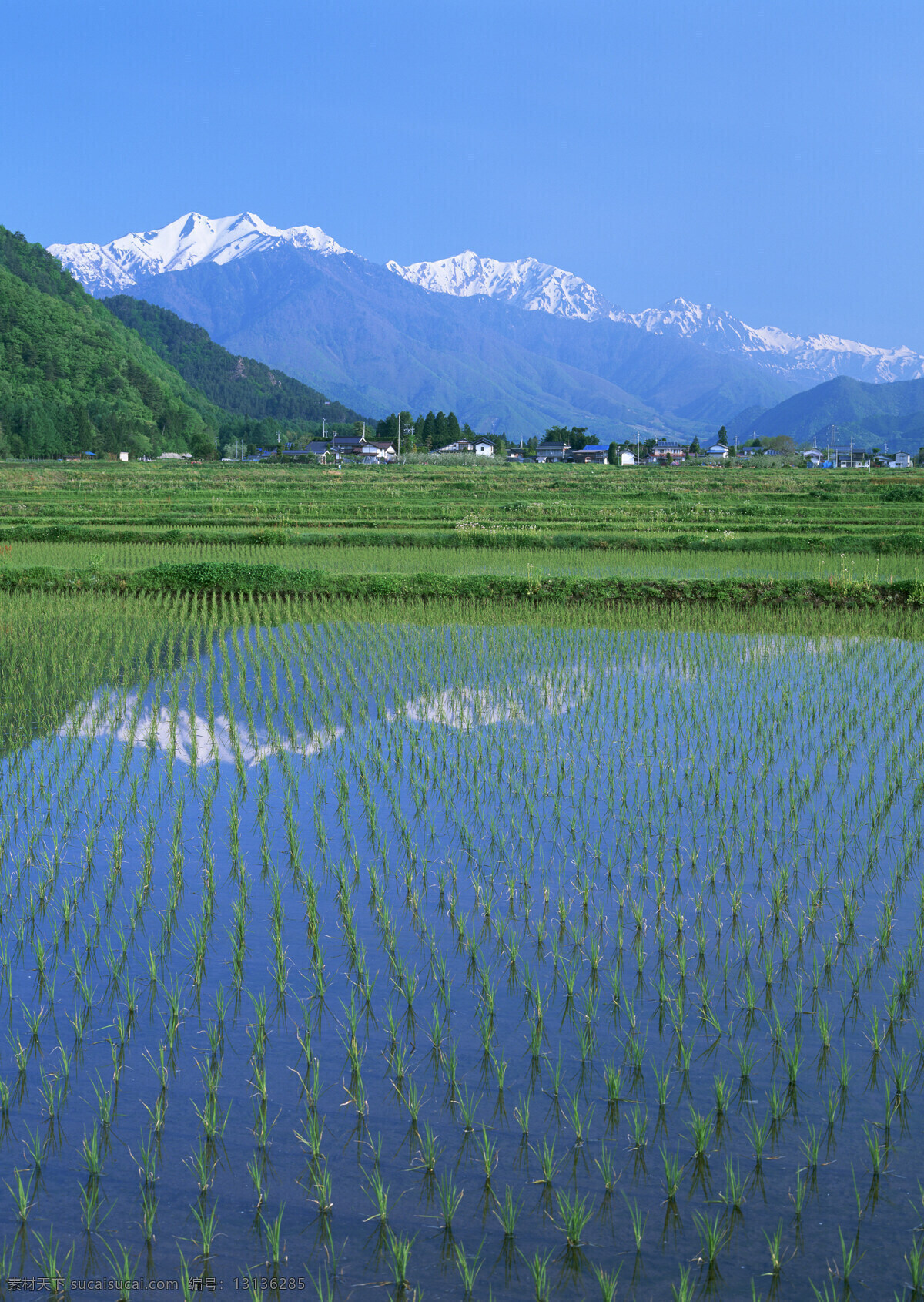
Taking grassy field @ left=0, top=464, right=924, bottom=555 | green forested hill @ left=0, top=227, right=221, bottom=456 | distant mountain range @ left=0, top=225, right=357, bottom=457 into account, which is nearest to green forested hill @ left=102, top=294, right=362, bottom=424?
distant mountain range @ left=0, top=225, right=357, bottom=457

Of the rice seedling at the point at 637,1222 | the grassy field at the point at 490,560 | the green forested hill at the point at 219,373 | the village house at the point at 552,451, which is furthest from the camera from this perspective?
the green forested hill at the point at 219,373

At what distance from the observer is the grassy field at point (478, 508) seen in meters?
22.2

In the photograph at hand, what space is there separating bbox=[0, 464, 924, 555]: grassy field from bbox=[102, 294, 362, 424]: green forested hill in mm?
96030

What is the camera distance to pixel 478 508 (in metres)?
31.1

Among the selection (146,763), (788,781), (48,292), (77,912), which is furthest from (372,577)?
(48,292)

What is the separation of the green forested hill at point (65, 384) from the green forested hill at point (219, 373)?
4311 centimetres

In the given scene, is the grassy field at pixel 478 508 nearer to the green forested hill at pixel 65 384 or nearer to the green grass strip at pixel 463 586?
the green grass strip at pixel 463 586

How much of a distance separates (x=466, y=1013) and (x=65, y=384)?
280ft

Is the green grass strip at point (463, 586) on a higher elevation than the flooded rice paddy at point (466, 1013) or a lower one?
higher

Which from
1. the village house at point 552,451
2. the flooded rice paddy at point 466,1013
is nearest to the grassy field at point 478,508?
the flooded rice paddy at point 466,1013

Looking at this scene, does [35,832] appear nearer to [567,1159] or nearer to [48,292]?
[567,1159]

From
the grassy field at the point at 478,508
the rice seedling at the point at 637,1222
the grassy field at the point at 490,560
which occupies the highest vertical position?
the grassy field at the point at 478,508

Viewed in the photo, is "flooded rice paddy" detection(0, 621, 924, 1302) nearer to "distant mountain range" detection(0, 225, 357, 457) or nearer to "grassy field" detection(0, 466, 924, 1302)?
"grassy field" detection(0, 466, 924, 1302)

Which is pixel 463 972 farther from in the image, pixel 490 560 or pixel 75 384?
pixel 75 384
